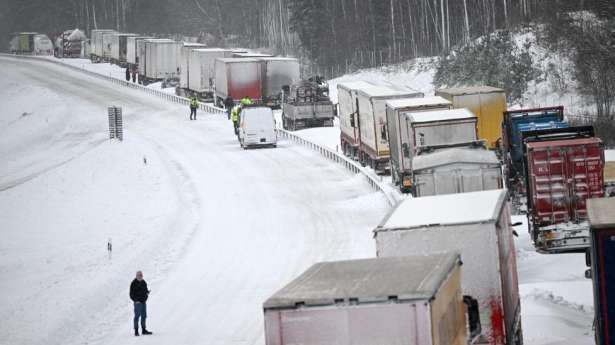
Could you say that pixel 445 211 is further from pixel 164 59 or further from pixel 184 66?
pixel 164 59

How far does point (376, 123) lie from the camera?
37750 mm

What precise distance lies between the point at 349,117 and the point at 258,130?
7107 mm

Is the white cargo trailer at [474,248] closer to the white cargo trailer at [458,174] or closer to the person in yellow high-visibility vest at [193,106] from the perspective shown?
the white cargo trailer at [458,174]

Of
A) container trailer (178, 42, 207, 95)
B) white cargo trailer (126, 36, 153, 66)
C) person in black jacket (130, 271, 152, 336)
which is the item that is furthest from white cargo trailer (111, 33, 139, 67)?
person in black jacket (130, 271, 152, 336)

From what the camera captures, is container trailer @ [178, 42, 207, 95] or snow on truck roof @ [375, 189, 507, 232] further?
container trailer @ [178, 42, 207, 95]

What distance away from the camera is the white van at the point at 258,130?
48.5 meters

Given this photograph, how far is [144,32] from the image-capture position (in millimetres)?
142125

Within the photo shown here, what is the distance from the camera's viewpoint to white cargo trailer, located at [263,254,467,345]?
11266 mm

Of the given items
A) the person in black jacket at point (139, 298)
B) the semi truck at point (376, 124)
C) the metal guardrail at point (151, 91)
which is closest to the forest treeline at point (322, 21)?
the semi truck at point (376, 124)

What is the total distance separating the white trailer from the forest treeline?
41.8 feet

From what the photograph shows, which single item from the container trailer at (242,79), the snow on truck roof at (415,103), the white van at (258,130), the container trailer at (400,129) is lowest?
the container trailer at (400,129)

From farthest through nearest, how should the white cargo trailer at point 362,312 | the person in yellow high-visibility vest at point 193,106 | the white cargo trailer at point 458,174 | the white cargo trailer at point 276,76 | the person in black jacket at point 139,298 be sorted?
the white cargo trailer at point 276,76 → the person in yellow high-visibility vest at point 193,106 → the white cargo trailer at point 458,174 → the person in black jacket at point 139,298 → the white cargo trailer at point 362,312

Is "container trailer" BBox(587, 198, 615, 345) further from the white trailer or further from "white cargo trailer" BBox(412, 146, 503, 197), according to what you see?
the white trailer

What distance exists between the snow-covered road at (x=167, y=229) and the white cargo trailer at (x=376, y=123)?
3.25ft
